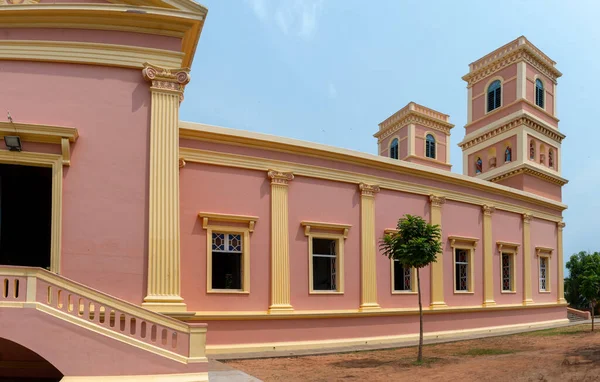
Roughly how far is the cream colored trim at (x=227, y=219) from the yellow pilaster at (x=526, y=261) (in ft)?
41.4

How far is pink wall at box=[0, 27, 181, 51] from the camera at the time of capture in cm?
1024

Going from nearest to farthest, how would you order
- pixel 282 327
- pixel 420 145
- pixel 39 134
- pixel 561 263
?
pixel 39 134
pixel 282 327
pixel 561 263
pixel 420 145

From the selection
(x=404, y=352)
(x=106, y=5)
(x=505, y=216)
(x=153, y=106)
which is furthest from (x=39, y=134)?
(x=505, y=216)

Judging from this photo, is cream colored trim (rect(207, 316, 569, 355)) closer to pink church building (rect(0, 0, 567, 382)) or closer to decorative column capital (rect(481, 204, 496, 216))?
pink church building (rect(0, 0, 567, 382))

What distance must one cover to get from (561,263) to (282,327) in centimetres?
1540

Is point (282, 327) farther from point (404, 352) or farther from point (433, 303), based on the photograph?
point (433, 303)

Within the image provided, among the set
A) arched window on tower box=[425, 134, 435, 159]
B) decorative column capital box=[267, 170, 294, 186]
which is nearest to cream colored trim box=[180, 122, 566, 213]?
decorative column capital box=[267, 170, 294, 186]

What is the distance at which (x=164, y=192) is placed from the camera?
10391mm

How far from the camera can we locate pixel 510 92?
24.3 metres

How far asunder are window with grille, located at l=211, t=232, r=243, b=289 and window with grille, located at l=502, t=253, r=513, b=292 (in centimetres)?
1163

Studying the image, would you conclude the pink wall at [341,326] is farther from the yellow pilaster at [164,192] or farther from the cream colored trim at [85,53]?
the cream colored trim at [85,53]

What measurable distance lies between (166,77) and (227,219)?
3.97m

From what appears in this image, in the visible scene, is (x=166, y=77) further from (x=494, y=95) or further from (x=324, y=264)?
(x=494, y=95)

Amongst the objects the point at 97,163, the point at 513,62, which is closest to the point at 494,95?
the point at 513,62
